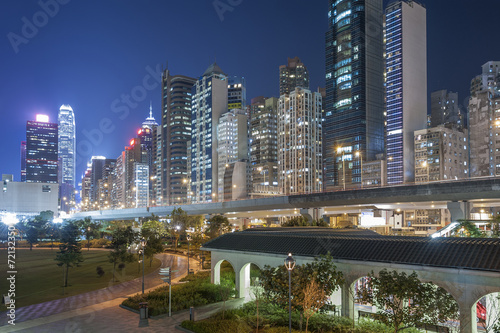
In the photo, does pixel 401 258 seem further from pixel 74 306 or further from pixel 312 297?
pixel 74 306

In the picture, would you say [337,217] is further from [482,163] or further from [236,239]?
[236,239]

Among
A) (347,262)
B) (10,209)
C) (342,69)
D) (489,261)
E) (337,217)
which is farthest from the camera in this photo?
(342,69)

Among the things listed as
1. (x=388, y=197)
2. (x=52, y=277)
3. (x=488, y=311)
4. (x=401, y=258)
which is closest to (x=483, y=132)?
(x=388, y=197)

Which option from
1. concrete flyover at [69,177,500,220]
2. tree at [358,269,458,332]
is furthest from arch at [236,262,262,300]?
concrete flyover at [69,177,500,220]

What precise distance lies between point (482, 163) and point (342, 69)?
75812mm

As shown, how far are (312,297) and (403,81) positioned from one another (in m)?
159

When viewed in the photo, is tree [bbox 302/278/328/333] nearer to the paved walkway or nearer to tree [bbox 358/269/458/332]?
tree [bbox 358/269/458/332]

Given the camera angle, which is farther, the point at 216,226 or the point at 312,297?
the point at 216,226

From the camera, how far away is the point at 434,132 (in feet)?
486

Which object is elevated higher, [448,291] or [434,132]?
[434,132]

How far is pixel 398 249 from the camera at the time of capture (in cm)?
2462

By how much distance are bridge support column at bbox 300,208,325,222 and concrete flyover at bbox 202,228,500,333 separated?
37.4 metres

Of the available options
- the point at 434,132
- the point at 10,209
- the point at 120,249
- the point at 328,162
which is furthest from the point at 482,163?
the point at 10,209

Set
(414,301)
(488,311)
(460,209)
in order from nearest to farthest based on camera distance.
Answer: (414,301)
(488,311)
(460,209)
